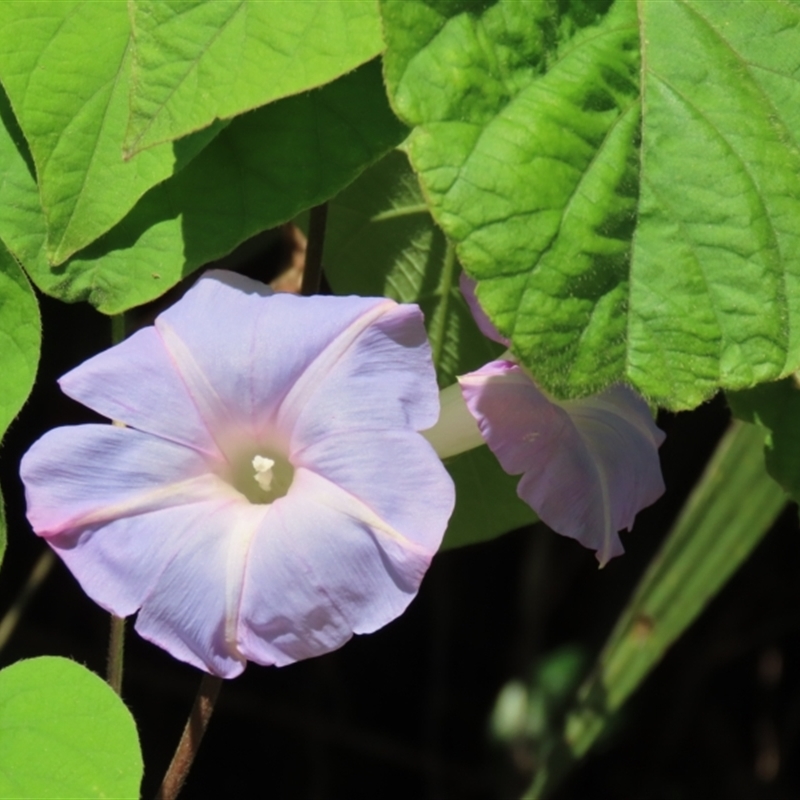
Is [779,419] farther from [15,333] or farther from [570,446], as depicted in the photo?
[15,333]

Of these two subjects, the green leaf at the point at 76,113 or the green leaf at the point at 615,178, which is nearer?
the green leaf at the point at 615,178

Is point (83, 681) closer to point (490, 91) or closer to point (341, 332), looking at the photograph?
point (341, 332)

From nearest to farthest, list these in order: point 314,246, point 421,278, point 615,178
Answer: point 615,178
point 314,246
point 421,278

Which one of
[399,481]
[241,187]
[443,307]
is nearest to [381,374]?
[399,481]

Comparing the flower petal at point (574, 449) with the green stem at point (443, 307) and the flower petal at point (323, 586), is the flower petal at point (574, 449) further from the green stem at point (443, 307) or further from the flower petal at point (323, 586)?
the green stem at point (443, 307)

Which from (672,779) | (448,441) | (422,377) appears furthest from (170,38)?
(672,779)

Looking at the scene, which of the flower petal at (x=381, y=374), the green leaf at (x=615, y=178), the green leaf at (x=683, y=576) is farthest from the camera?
the green leaf at (x=683, y=576)

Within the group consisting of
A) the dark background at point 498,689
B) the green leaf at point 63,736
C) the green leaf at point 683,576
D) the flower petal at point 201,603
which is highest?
the flower petal at point 201,603

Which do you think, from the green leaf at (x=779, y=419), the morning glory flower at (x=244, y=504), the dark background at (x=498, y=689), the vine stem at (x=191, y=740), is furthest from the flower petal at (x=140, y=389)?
the dark background at (x=498, y=689)
